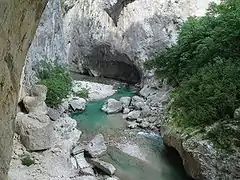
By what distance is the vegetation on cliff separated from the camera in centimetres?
1118

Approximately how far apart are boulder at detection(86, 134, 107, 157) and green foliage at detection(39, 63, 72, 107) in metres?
3.45

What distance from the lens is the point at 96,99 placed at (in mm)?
21656

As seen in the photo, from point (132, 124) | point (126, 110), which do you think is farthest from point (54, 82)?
point (126, 110)

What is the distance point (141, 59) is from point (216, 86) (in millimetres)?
12596

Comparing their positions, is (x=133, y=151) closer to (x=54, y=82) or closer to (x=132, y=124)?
(x=132, y=124)

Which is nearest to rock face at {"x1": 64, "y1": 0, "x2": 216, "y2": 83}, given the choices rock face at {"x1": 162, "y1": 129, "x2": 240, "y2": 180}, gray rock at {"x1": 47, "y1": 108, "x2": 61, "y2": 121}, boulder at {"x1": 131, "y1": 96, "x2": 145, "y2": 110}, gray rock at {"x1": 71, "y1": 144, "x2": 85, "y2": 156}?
boulder at {"x1": 131, "y1": 96, "x2": 145, "y2": 110}

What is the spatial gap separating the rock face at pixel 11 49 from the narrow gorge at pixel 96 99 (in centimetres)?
2

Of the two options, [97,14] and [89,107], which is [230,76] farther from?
[97,14]

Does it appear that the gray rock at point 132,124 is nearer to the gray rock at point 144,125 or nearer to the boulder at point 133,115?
the gray rock at point 144,125

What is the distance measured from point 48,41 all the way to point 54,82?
11.6 ft

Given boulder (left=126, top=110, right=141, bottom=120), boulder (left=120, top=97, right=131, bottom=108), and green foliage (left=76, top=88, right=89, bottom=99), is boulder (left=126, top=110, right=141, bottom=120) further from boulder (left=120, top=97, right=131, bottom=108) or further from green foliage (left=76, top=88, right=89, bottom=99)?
green foliage (left=76, top=88, right=89, bottom=99)

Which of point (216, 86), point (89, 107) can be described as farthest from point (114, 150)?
point (89, 107)

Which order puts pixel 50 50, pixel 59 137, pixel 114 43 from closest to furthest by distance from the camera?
pixel 59 137
pixel 50 50
pixel 114 43

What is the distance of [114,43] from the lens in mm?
26547
